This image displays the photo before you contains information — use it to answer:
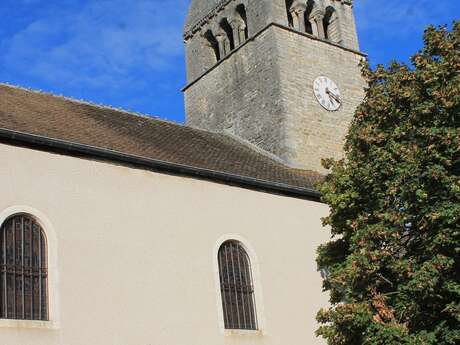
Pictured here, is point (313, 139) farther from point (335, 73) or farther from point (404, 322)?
point (404, 322)

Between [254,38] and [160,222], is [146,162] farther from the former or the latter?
[254,38]

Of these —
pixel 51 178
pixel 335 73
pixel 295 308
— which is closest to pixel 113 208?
pixel 51 178

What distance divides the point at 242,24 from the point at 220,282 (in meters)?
11.2

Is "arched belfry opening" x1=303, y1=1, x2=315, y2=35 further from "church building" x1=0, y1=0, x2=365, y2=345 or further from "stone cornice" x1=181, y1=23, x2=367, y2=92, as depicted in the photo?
"church building" x1=0, y1=0, x2=365, y2=345

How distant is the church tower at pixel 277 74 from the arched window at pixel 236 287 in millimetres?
5000

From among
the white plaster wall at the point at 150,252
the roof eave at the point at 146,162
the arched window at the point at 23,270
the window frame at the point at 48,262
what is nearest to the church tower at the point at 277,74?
the roof eave at the point at 146,162

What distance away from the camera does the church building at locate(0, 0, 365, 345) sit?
12.5 meters

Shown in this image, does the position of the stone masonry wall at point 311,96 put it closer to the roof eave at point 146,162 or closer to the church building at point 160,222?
the church building at point 160,222

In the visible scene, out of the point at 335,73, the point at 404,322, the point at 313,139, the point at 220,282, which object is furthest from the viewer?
the point at 335,73

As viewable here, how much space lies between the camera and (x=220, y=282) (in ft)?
48.2

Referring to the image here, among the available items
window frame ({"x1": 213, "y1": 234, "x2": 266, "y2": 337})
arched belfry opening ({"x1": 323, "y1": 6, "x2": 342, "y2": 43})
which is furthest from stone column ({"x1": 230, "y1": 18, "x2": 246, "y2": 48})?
window frame ({"x1": 213, "y1": 234, "x2": 266, "y2": 337})

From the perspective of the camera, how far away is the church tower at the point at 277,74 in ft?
68.0

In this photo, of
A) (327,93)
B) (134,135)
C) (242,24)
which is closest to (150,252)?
(134,135)

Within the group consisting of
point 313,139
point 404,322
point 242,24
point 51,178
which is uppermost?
point 242,24
